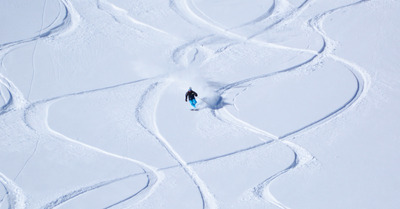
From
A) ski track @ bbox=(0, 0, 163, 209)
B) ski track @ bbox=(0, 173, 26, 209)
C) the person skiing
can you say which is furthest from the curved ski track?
ski track @ bbox=(0, 173, 26, 209)

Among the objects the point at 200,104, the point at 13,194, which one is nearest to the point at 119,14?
the point at 200,104

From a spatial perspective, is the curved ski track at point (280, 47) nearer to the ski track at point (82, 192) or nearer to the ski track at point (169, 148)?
the ski track at point (169, 148)

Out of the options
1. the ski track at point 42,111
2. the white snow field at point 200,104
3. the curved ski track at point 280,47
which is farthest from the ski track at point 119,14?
the curved ski track at point 280,47

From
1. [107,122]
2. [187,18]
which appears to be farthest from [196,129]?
[187,18]

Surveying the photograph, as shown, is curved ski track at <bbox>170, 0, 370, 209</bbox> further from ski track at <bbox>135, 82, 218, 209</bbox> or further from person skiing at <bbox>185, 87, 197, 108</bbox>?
ski track at <bbox>135, 82, 218, 209</bbox>

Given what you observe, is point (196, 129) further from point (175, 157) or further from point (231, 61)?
point (231, 61)

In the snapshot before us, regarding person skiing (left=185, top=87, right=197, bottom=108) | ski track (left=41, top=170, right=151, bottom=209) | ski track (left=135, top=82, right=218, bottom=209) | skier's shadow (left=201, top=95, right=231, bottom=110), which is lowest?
ski track (left=41, top=170, right=151, bottom=209)

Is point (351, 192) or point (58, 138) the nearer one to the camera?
point (351, 192)

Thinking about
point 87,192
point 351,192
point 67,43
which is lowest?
point 87,192
